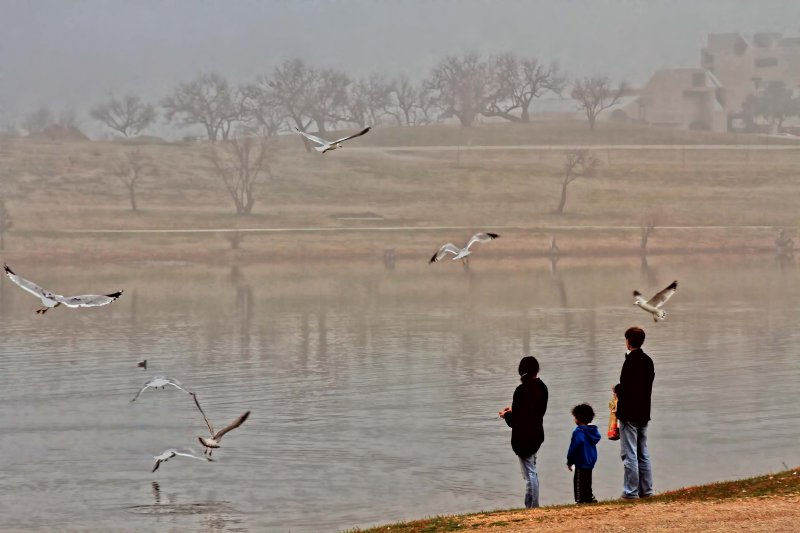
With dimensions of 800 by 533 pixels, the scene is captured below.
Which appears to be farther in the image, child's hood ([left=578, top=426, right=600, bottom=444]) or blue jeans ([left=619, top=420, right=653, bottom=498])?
blue jeans ([left=619, top=420, right=653, bottom=498])

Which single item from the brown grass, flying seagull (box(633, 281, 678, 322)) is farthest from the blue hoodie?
the brown grass

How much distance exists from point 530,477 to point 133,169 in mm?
127505

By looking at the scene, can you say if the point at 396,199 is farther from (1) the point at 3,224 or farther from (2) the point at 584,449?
(2) the point at 584,449

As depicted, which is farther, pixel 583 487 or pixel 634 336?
pixel 583 487

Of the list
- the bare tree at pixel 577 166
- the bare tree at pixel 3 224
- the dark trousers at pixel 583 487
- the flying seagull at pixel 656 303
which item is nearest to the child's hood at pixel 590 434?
the dark trousers at pixel 583 487

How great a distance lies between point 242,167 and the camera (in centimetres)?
13150

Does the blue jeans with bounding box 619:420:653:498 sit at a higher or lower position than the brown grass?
lower

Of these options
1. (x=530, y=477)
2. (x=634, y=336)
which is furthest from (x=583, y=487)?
(x=634, y=336)

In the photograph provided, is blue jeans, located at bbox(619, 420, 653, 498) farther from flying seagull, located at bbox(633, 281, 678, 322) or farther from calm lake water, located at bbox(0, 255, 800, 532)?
calm lake water, located at bbox(0, 255, 800, 532)

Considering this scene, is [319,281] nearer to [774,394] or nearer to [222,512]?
[774,394]

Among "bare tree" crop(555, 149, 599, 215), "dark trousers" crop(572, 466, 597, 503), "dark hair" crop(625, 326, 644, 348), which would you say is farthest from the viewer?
"bare tree" crop(555, 149, 599, 215)

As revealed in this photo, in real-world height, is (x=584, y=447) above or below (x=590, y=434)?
below

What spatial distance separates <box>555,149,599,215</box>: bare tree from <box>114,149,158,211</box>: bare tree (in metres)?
37.6

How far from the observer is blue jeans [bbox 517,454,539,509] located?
17.0 m
